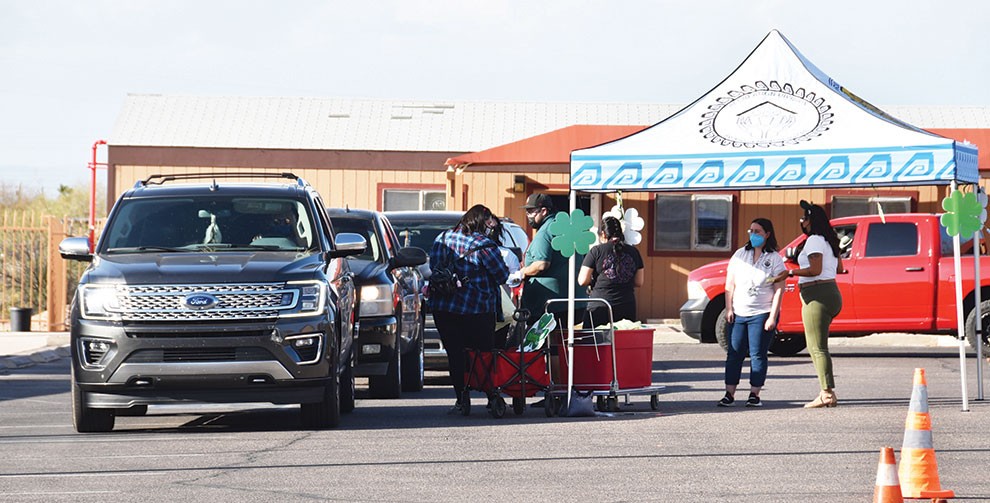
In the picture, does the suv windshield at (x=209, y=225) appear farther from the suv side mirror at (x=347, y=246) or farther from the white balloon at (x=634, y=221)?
the white balloon at (x=634, y=221)

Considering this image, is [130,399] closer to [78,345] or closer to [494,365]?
[78,345]

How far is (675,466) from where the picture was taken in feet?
27.7

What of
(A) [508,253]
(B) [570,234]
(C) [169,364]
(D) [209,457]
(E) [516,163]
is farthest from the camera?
(E) [516,163]

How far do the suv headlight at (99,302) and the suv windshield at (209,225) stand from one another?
79 centimetres

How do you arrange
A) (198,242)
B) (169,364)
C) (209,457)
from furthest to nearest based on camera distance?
(198,242), (169,364), (209,457)

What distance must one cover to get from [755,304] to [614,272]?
133 centimetres

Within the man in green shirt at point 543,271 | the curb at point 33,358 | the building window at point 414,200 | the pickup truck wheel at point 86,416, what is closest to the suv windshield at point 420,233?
the man in green shirt at point 543,271

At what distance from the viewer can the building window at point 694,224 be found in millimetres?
25844

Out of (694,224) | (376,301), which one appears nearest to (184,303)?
(376,301)

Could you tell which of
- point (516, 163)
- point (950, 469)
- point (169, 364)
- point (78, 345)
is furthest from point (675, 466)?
point (516, 163)

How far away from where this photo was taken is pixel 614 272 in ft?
41.9

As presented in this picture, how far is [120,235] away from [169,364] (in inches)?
61.2

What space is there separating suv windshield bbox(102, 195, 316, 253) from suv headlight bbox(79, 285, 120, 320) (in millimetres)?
790

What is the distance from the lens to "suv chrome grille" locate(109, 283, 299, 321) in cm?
976
